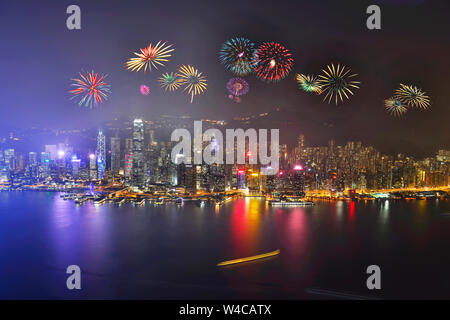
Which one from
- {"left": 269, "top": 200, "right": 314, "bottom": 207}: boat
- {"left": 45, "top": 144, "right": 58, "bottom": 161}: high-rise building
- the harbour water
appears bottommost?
the harbour water

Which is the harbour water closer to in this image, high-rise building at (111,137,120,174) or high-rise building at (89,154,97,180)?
high-rise building at (89,154,97,180)

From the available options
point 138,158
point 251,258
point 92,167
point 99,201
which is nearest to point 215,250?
point 251,258

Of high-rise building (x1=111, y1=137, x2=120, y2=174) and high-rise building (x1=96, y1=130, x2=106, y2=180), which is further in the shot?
high-rise building (x1=111, y1=137, x2=120, y2=174)

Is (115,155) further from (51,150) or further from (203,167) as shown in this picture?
(203,167)

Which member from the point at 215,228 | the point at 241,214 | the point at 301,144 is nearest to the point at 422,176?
the point at 301,144

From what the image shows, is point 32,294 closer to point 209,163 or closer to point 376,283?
point 376,283

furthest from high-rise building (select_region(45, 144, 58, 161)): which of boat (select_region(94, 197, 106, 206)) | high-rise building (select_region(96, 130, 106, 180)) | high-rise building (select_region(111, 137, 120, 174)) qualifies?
boat (select_region(94, 197, 106, 206))
